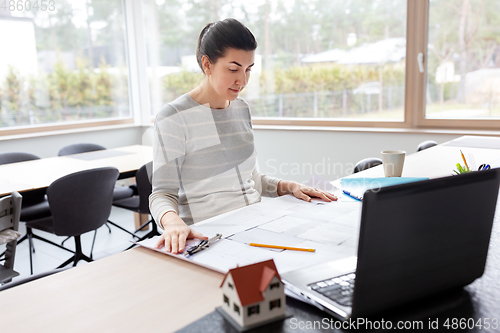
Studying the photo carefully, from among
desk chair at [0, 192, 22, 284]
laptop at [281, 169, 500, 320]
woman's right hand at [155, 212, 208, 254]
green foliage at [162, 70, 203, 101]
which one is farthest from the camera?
green foliage at [162, 70, 203, 101]

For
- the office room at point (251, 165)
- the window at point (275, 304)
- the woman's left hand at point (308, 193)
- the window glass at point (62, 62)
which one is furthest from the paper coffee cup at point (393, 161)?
the window glass at point (62, 62)

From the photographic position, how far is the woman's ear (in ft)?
4.80

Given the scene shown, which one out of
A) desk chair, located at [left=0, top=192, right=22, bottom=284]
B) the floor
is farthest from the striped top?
the floor

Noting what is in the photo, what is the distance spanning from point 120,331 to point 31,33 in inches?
172

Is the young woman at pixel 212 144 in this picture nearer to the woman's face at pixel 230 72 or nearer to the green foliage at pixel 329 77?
the woman's face at pixel 230 72

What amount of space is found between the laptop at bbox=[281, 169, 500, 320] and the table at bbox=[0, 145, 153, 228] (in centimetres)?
213

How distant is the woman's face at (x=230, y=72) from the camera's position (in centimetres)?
141

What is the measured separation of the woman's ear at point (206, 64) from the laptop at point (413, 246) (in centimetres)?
92

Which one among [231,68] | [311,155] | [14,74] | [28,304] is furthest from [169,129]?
[14,74]

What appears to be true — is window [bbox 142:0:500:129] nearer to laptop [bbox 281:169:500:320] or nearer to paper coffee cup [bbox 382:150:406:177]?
paper coffee cup [bbox 382:150:406:177]

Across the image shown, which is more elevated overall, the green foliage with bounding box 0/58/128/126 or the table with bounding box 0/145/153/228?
the green foliage with bounding box 0/58/128/126

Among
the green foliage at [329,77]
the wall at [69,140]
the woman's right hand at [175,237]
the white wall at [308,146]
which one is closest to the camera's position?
the woman's right hand at [175,237]

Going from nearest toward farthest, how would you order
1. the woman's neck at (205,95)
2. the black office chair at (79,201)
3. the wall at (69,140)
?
the woman's neck at (205,95) → the black office chair at (79,201) → the wall at (69,140)

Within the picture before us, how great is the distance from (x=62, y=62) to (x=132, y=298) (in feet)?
14.3
